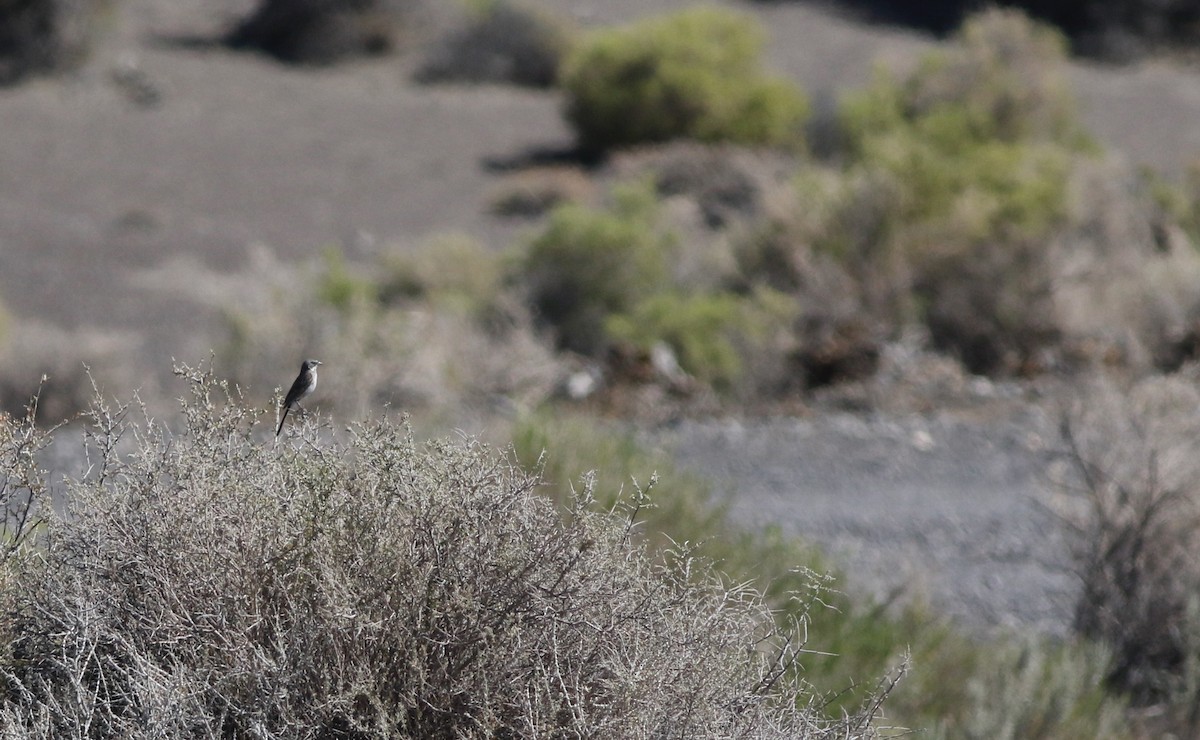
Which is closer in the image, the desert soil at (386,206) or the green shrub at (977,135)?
the desert soil at (386,206)

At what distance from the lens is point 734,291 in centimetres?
1327

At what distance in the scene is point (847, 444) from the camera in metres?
9.28

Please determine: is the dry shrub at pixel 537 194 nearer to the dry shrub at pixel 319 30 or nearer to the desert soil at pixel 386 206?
the desert soil at pixel 386 206

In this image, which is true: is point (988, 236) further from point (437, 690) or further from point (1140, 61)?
point (1140, 61)

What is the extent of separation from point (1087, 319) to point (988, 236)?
1.28 metres

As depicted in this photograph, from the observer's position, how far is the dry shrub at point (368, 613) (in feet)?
8.61

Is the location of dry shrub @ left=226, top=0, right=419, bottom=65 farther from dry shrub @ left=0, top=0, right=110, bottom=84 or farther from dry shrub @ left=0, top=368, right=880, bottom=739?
dry shrub @ left=0, top=368, right=880, bottom=739

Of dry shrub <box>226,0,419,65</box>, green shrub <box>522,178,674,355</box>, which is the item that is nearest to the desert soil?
dry shrub <box>226,0,419,65</box>

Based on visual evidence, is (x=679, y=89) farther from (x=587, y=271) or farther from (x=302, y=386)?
(x=302, y=386)

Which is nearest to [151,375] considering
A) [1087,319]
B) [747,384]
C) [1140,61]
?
[747,384]

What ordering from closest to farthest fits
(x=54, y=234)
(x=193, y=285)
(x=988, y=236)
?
1. (x=988, y=236)
2. (x=193, y=285)
3. (x=54, y=234)

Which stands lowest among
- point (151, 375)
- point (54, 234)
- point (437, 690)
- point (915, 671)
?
point (54, 234)

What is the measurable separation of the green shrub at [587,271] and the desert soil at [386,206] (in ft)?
8.56

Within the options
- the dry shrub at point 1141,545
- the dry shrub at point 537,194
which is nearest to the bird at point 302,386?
the dry shrub at point 1141,545
